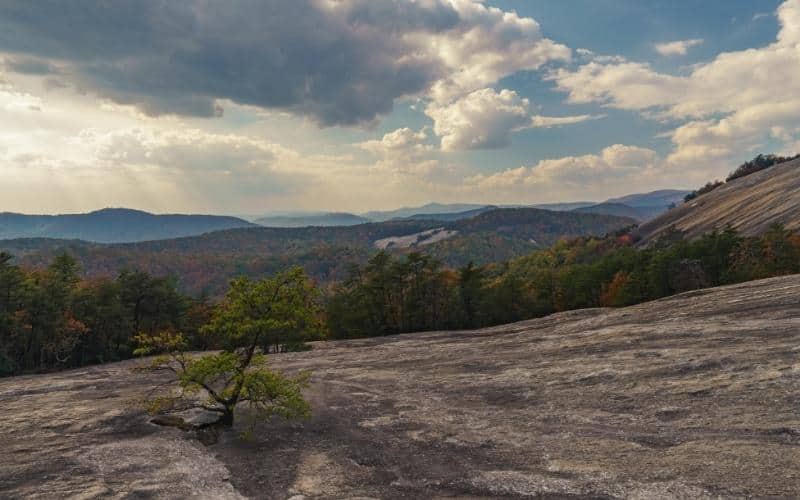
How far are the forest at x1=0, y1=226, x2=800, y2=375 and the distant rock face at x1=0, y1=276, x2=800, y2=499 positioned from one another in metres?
31.6

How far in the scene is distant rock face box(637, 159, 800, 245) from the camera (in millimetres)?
107688

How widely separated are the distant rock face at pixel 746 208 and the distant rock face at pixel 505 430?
244ft

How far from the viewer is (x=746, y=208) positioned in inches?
4902

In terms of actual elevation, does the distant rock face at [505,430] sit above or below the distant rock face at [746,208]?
below

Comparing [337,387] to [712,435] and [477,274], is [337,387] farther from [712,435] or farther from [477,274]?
[477,274]

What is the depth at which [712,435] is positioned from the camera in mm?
22516

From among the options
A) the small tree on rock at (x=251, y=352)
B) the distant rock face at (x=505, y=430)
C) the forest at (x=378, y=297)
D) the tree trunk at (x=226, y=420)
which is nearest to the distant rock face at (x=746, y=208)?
the forest at (x=378, y=297)

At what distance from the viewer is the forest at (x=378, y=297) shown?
7012 centimetres

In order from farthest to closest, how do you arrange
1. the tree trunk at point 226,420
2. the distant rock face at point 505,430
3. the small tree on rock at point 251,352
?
the tree trunk at point 226,420, the small tree on rock at point 251,352, the distant rock face at point 505,430

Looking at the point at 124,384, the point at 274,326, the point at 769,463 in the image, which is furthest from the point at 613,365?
the point at 124,384

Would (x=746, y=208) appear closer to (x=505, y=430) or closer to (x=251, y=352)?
(x=505, y=430)

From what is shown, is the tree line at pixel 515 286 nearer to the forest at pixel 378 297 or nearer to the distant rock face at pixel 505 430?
the forest at pixel 378 297

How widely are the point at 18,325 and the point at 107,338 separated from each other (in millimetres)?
14753

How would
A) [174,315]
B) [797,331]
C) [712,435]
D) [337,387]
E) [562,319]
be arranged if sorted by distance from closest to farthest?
[712,435], [797,331], [337,387], [562,319], [174,315]
